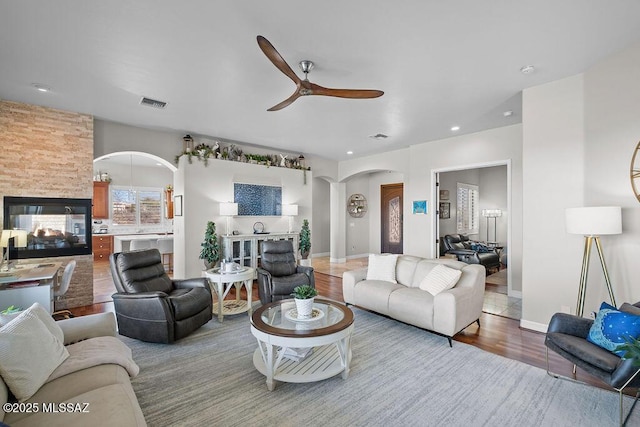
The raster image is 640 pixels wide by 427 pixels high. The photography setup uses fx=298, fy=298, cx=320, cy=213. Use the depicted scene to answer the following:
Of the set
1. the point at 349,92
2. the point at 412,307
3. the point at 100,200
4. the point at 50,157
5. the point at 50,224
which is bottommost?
the point at 412,307

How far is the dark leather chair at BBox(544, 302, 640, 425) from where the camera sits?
1.88 meters

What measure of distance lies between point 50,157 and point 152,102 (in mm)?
1730

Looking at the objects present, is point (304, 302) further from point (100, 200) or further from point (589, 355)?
point (100, 200)

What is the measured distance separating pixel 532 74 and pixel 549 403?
3.11 m

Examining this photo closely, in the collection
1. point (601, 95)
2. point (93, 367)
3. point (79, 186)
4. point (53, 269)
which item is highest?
point (601, 95)

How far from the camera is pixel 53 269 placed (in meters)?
3.53

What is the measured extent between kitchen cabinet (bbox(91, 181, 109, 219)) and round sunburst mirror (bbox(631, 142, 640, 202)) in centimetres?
1030

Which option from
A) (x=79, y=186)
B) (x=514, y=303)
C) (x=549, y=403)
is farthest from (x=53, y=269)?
(x=514, y=303)

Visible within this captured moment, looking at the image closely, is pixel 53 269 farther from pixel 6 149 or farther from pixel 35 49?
pixel 35 49

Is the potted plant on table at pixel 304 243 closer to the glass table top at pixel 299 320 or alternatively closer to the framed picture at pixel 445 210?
the glass table top at pixel 299 320

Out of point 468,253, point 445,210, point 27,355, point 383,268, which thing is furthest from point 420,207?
point 27,355

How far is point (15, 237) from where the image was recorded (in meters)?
3.75

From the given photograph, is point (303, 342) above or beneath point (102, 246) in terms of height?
beneath

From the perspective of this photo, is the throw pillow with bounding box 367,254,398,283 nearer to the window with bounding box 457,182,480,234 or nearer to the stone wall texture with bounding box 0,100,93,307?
the stone wall texture with bounding box 0,100,93,307
